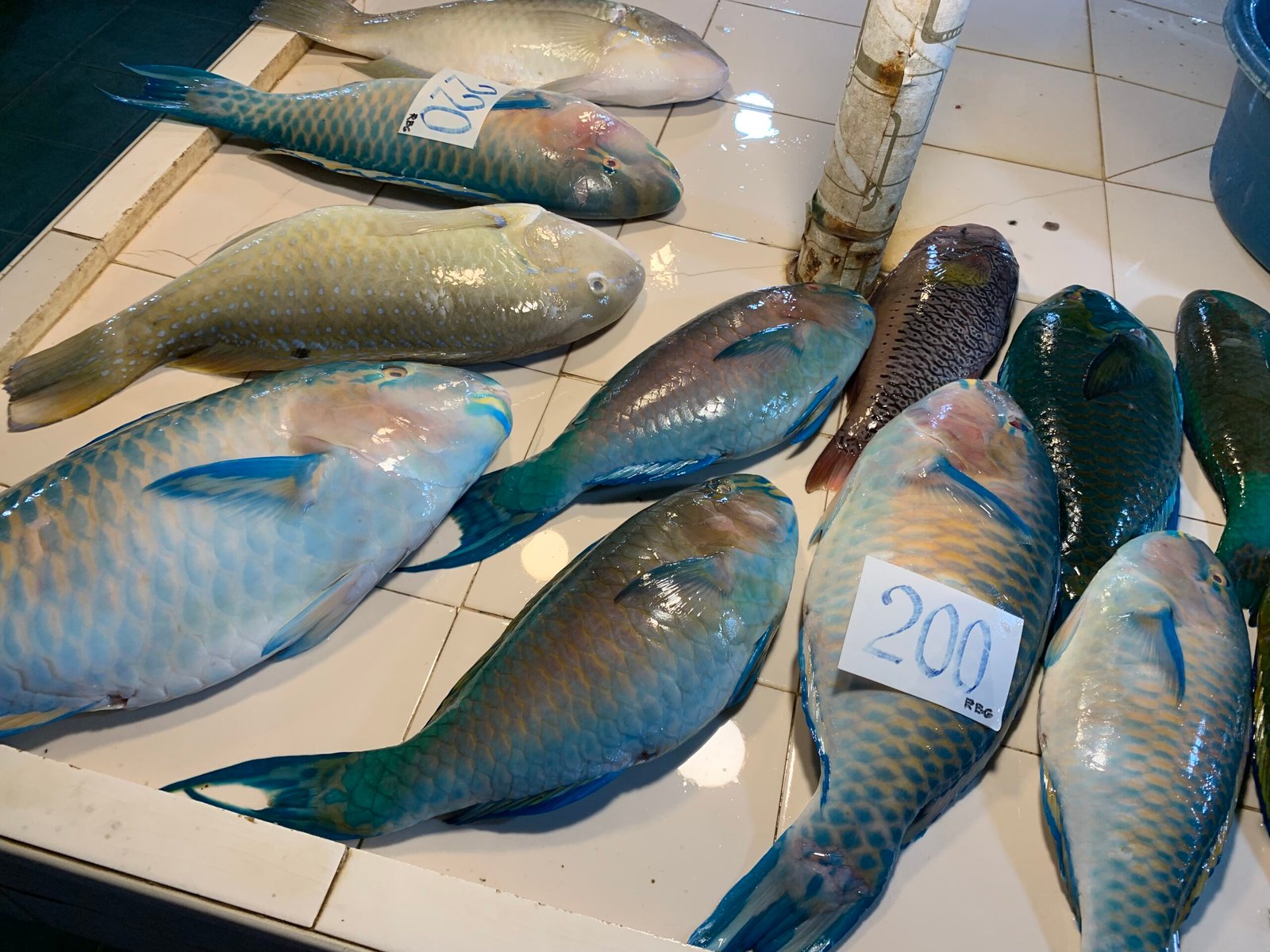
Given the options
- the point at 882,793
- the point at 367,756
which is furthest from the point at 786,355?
the point at 367,756

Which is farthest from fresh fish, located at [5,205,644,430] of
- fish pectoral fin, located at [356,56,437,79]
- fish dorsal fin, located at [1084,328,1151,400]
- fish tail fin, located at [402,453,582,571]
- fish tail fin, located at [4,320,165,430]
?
fish dorsal fin, located at [1084,328,1151,400]

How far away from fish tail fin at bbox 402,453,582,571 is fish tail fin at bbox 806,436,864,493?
486 millimetres

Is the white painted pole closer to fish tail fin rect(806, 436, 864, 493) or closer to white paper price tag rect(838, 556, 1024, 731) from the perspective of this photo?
fish tail fin rect(806, 436, 864, 493)

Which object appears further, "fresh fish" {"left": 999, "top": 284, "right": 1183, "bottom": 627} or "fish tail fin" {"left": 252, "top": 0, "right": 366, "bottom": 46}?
"fish tail fin" {"left": 252, "top": 0, "right": 366, "bottom": 46}

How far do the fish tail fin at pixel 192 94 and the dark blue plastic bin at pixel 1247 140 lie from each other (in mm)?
2416

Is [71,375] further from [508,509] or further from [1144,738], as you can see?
[1144,738]

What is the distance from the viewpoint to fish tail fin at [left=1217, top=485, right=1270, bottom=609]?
1643 millimetres

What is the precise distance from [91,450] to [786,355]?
49.6 inches

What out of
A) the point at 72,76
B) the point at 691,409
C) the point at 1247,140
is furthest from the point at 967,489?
the point at 72,76

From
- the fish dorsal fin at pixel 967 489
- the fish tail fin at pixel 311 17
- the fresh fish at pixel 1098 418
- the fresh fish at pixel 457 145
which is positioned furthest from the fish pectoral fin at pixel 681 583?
the fish tail fin at pixel 311 17

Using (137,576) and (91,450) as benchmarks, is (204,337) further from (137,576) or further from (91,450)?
(137,576)

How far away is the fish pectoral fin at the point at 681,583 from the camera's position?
1362 mm

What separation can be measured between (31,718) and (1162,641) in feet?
5.85

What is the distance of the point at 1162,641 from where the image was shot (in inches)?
55.3
